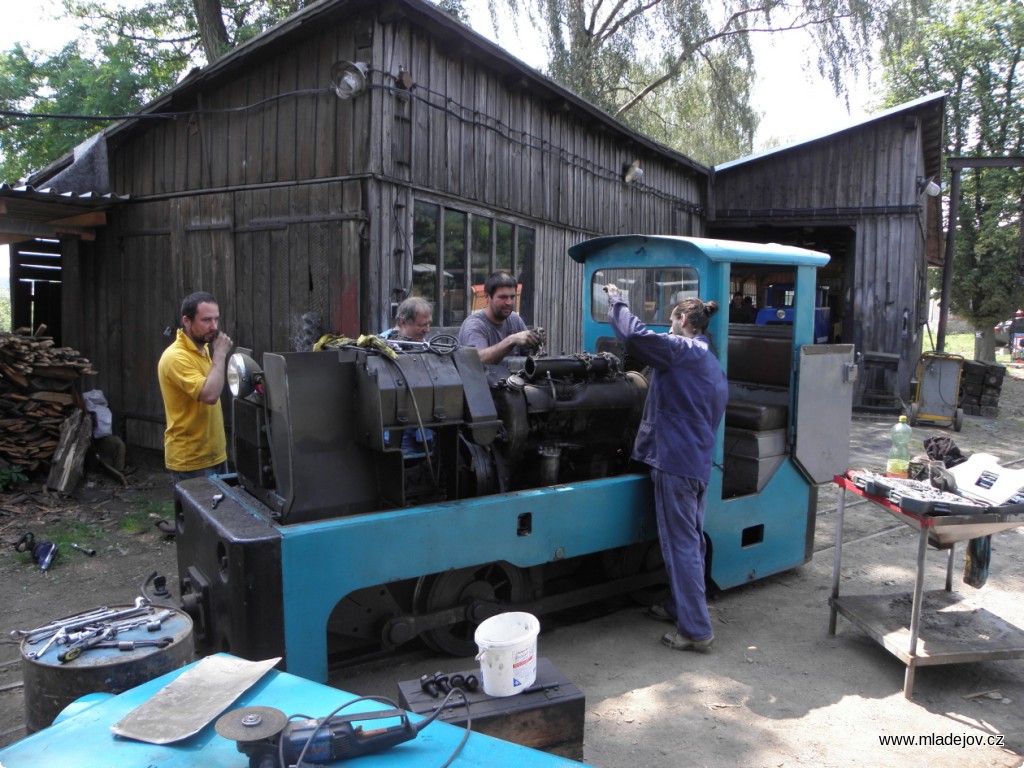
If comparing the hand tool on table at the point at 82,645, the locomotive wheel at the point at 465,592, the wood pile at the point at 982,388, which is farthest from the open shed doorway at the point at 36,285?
the wood pile at the point at 982,388

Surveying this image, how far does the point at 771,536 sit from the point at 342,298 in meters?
4.12

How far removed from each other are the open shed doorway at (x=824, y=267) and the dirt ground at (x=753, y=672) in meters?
8.81

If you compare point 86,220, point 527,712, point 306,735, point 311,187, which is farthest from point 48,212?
point 306,735

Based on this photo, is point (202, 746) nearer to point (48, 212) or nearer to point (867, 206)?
point (48, 212)

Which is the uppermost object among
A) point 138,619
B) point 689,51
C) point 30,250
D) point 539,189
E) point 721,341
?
point 689,51

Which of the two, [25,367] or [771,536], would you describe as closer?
[771,536]

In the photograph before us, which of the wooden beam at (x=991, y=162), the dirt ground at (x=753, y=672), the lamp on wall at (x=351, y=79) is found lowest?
the dirt ground at (x=753, y=672)

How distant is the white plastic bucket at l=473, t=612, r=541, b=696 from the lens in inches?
108

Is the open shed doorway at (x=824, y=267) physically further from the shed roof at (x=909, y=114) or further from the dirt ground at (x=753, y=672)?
the dirt ground at (x=753, y=672)

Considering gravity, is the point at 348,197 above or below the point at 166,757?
above

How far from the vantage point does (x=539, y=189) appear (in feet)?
30.6

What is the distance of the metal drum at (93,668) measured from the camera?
2340mm

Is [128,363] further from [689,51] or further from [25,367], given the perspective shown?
[689,51]

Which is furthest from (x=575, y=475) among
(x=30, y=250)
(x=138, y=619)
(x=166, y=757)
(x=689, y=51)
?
(x=689, y=51)
